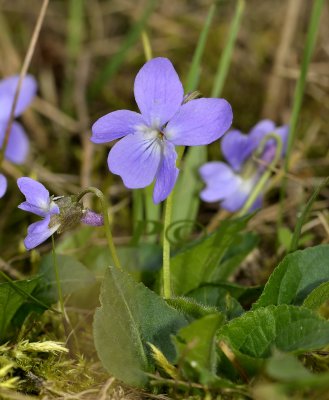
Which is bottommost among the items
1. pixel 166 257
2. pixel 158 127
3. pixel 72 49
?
pixel 166 257

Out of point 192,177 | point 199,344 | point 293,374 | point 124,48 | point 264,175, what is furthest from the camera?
point 124,48

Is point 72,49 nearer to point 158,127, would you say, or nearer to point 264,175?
point 264,175

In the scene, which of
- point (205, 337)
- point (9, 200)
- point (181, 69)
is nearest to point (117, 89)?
point (181, 69)

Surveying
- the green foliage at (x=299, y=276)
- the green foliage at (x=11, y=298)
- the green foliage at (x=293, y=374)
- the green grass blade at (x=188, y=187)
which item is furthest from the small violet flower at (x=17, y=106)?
the green foliage at (x=293, y=374)

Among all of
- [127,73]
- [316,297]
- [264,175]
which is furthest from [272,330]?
[127,73]

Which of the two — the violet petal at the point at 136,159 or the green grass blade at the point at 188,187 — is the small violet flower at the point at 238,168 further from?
the violet petal at the point at 136,159
